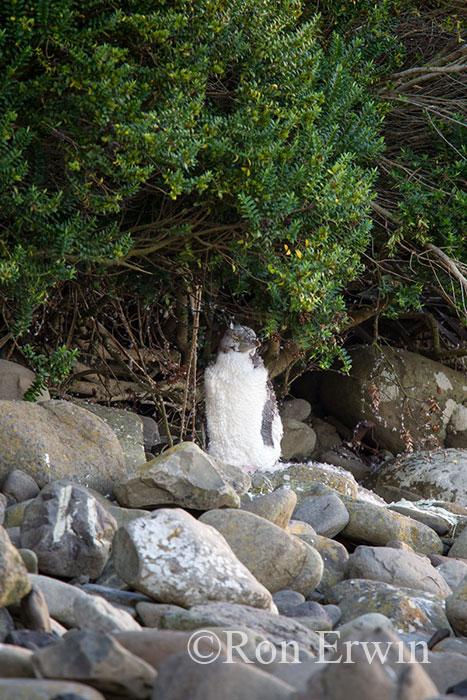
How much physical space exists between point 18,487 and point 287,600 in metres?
1.47

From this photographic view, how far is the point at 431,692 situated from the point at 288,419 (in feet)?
19.8

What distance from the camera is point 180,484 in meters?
3.67

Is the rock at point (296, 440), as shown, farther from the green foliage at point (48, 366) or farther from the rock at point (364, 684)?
the rock at point (364, 684)

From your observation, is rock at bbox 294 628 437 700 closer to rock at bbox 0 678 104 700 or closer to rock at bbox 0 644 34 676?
rock at bbox 0 678 104 700

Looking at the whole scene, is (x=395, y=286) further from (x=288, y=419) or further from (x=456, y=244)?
(x=288, y=419)

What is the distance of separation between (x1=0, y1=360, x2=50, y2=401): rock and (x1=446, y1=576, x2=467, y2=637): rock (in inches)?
121

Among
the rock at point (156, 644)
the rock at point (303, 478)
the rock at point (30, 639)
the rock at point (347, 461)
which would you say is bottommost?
the rock at point (347, 461)

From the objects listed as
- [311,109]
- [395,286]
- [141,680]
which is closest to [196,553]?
[141,680]

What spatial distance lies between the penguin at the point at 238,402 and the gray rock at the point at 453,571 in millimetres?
1723

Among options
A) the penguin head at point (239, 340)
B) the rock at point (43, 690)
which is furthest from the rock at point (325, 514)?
the rock at point (43, 690)

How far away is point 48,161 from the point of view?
14.3ft

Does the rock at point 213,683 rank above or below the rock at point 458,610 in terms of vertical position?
above

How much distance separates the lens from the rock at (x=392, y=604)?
3.05 meters

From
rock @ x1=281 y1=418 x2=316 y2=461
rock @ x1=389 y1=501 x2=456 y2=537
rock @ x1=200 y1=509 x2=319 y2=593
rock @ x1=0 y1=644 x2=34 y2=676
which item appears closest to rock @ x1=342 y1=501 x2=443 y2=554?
rock @ x1=389 y1=501 x2=456 y2=537
